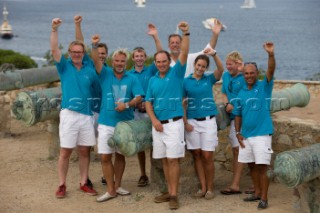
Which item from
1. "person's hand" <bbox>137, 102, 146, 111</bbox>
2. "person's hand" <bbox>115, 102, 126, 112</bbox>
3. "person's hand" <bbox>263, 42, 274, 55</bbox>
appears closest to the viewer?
"person's hand" <bbox>263, 42, 274, 55</bbox>

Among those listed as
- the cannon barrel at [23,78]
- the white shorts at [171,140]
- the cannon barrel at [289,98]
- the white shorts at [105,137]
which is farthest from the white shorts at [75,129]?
the cannon barrel at [23,78]

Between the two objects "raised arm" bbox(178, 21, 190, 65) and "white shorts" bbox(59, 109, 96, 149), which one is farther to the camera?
"white shorts" bbox(59, 109, 96, 149)

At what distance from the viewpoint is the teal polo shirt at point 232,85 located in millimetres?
6266

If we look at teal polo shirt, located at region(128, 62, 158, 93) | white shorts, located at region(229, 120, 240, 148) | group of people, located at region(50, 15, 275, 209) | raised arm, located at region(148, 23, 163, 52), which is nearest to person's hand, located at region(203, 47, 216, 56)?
group of people, located at region(50, 15, 275, 209)

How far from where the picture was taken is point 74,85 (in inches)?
240

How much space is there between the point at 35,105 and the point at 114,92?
49.4 inches

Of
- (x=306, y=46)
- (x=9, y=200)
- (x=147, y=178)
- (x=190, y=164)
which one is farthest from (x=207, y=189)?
(x=306, y=46)

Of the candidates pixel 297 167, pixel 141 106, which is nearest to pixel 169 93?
pixel 141 106

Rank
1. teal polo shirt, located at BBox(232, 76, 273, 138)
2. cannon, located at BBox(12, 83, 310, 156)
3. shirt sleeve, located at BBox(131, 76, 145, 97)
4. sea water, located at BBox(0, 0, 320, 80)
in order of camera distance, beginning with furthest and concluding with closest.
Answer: sea water, located at BBox(0, 0, 320, 80)
shirt sleeve, located at BBox(131, 76, 145, 97)
teal polo shirt, located at BBox(232, 76, 273, 138)
cannon, located at BBox(12, 83, 310, 156)

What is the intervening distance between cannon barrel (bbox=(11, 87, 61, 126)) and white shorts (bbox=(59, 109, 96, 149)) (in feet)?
2.39

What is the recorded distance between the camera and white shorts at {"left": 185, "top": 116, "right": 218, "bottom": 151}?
6000mm

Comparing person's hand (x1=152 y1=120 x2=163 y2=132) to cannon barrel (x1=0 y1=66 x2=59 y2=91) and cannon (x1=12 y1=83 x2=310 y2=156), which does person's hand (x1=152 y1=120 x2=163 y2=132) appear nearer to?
cannon (x1=12 y1=83 x2=310 y2=156)

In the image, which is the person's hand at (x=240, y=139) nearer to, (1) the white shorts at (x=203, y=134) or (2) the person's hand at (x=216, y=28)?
(1) the white shorts at (x=203, y=134)

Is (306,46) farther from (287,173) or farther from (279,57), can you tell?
(287,173)
